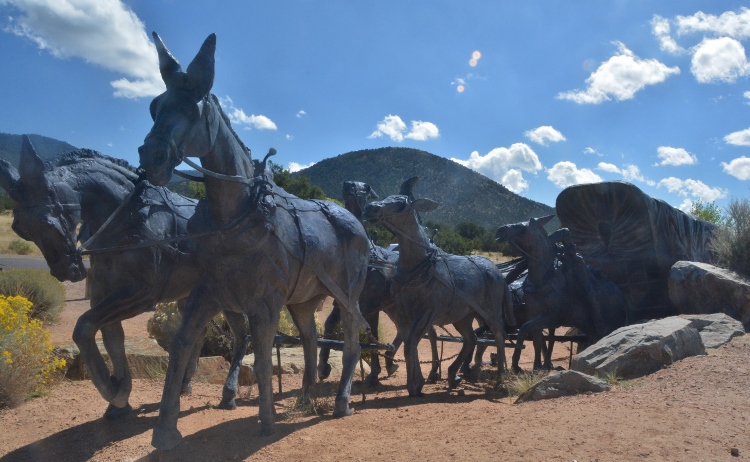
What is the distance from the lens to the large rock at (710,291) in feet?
28.9

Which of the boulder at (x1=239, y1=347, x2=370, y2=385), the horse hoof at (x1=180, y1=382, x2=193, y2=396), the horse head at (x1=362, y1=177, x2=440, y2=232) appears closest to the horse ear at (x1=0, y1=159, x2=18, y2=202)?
the horse hoof at (x1=180, y1=382, x2=193, y2=396)

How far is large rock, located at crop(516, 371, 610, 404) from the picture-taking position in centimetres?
575

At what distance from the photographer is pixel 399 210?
707 cm

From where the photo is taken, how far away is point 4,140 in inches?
1842

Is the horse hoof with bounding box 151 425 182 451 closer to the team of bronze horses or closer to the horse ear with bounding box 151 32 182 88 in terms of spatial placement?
the team of bronze horses

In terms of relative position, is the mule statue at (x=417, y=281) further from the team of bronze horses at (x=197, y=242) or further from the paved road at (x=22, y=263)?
the paved road at (x=22, y=263)

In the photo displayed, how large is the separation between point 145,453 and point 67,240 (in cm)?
182

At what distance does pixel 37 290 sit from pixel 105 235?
1048cm

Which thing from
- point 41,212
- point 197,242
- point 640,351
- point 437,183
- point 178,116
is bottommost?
point 640,351

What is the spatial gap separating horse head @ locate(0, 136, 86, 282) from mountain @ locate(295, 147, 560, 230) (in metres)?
47.5

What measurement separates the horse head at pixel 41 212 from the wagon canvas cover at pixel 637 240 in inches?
358

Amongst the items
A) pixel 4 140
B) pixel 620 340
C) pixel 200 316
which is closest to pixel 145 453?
pixel 200 316

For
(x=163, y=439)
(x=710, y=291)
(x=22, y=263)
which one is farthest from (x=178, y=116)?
(x=22, y=263)

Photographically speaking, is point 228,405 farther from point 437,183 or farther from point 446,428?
point 437,183
